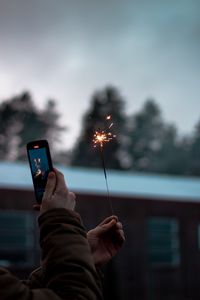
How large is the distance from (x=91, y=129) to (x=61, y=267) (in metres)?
51.7

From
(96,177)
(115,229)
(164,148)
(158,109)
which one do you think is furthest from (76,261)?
(158,109)

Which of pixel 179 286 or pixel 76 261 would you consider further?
pixel 179 286

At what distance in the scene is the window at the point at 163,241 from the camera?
2134 centimetres

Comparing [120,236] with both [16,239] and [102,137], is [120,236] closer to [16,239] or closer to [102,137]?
[102,137]

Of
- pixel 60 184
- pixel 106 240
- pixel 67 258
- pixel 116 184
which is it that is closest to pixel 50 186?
pixel 60 184

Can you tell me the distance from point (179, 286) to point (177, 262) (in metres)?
0.77

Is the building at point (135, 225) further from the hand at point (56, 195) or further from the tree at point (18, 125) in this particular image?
the tree at point (18, 125)

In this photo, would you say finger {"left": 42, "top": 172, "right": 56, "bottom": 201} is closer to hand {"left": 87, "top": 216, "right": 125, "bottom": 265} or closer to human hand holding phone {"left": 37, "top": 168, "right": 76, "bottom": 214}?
A: human hand holding phone {"left": 37, "top": 168, "right": 76, "bottom": 214}

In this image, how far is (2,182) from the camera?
60.8 feet

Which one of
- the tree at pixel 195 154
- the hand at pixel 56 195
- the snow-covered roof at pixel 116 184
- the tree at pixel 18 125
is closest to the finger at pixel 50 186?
the hand at pixel 56 195

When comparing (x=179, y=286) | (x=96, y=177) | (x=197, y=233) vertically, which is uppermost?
(x=96, y=177)

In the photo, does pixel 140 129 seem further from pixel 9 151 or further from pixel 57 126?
pixel 9 151

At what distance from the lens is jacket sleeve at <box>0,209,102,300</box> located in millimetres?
1421

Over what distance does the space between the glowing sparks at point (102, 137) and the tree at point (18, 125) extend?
5314 centimetres
